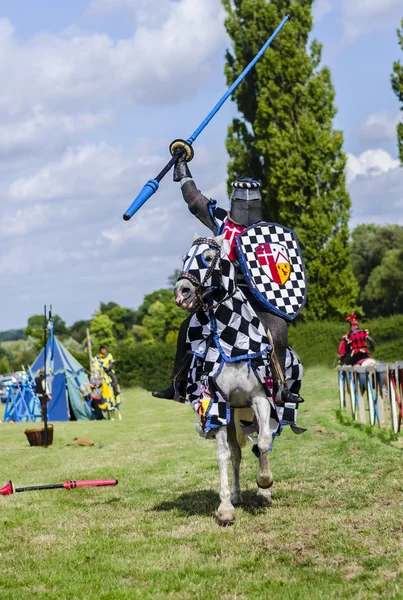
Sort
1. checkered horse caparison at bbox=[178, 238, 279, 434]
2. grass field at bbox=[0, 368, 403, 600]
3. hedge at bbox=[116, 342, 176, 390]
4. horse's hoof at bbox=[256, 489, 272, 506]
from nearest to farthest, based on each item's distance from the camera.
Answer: grass field at bbox=[0, 368, 403, 600] < checkered horse caparison at bbox=[178, 238, 279, 434] < horse's hoof at bbox=[256, 489, 272, 506] < hedge at bbox=[116, 342, 176, 390]

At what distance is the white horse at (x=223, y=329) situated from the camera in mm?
7098

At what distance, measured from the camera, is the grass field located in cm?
518

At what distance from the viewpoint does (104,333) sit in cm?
11475

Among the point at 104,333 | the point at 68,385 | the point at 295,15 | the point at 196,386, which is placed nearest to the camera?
the point at 196,386

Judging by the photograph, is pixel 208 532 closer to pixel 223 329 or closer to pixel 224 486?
pixel 224 486

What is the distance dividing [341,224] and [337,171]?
2.54m

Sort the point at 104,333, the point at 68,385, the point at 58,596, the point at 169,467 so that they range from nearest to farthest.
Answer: the point at 58,596
the point at 169,467
the point at 68,385
the point at 104,333

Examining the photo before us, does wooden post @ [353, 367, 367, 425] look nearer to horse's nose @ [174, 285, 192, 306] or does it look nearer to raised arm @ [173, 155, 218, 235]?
raised arm @ [173, 155, 218, 235]

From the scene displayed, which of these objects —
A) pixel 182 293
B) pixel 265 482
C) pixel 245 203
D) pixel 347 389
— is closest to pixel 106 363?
pixel 347 389

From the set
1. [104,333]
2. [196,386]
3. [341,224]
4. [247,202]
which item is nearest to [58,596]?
[196,386]

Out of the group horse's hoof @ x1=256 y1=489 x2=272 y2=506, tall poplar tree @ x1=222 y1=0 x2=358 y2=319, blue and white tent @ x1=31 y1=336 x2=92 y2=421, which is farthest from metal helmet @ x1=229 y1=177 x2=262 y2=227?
tall poplar tree @ x1=222 y1=0 x2=358 y2=319

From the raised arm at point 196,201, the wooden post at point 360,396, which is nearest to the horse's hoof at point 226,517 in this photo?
the raised arm at point 196,201

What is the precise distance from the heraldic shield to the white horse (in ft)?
1.02

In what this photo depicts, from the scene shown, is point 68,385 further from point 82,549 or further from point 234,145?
point 82,549
